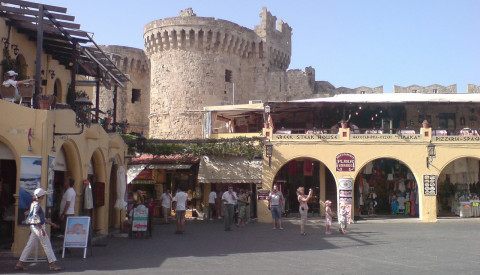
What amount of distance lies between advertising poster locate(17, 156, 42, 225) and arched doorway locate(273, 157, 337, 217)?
48.2 ft

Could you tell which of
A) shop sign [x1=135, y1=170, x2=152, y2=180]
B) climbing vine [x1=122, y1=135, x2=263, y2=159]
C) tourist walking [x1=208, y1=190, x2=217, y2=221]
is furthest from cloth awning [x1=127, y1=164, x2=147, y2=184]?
tourist walking [x1=208, y1=190, x2=217, y2=221]

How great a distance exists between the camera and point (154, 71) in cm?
3606

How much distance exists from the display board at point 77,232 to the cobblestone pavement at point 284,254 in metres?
0.32

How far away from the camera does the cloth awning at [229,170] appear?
23641 mm

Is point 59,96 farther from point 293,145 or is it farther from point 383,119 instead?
point 383,119

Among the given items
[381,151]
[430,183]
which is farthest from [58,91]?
[430,183]

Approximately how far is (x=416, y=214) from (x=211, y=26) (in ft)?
58.9

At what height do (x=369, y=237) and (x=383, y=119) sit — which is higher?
(x=383, y=119)

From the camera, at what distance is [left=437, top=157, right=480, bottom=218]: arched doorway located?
2325 centimetres

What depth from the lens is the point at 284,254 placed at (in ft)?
38.2

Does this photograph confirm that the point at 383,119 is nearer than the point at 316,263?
No

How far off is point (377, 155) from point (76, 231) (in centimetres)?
1498

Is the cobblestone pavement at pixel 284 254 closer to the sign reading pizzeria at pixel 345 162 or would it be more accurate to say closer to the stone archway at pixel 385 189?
the sign reading pizzeria at pixel 345 162

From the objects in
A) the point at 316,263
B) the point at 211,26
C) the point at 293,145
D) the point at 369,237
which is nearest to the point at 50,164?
the point at 316,263
